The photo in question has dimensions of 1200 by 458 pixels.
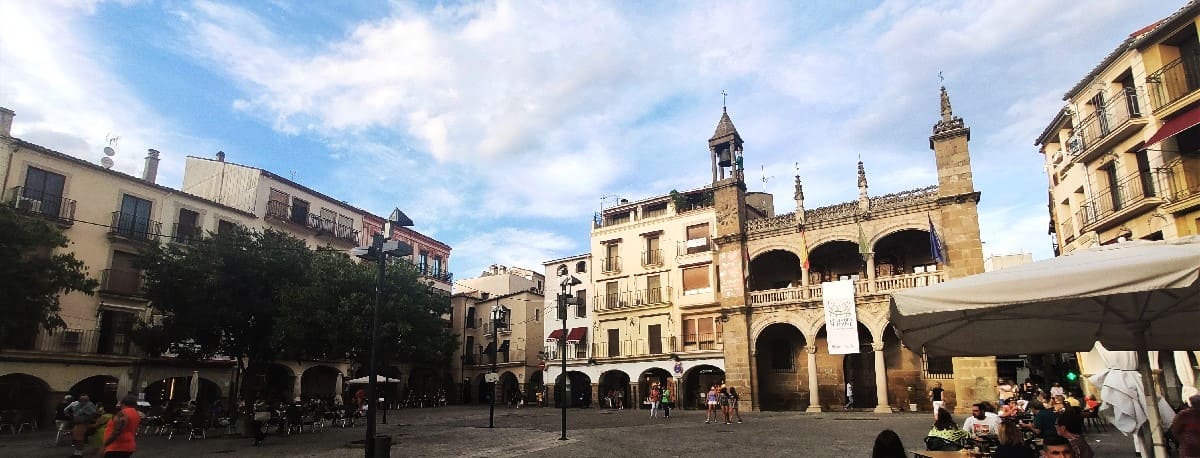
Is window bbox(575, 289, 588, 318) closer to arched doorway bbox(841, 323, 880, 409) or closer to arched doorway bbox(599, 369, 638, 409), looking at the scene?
arched doorway bbox(599, 369, 638, 409)

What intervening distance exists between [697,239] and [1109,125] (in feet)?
72.3

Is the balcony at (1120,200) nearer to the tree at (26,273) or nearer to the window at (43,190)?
the tree at (26,273)

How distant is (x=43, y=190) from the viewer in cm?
2839

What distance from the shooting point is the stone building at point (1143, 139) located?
62.8 feet

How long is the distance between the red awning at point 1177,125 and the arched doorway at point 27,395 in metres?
40.4

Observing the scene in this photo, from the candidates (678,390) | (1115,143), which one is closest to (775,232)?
(678,390)

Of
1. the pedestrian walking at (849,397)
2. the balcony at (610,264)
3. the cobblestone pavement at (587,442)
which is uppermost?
the balcony at (610,264)

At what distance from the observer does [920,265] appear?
31.2 meters

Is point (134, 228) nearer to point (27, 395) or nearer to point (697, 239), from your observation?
point (27, 395)

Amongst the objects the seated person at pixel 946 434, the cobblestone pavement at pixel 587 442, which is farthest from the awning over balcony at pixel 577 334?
the seated person at pixel 946 434

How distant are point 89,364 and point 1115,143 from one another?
133 ft

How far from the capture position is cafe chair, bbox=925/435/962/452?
9102mm

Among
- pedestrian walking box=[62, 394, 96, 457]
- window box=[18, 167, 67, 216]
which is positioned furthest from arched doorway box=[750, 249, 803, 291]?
window box=[18, 167, 67, 216]

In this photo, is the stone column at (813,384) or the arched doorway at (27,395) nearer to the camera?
the arched doorway at (27,395)
